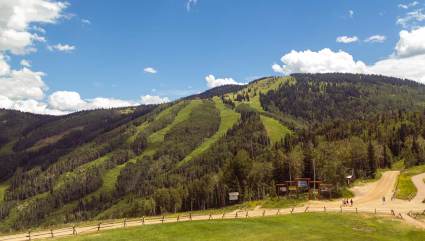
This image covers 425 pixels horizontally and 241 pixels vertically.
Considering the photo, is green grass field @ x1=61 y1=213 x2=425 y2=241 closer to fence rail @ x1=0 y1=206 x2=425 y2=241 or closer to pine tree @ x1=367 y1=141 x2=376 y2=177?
fence rail @ x1=0 y1=206 x2=425 y2=241

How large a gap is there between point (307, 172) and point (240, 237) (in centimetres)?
9573

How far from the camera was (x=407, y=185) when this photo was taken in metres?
134

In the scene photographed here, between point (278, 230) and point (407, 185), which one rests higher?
point (407, 185)

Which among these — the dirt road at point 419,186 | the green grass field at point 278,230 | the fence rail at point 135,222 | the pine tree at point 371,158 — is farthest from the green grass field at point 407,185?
the green grass field at point 278,230

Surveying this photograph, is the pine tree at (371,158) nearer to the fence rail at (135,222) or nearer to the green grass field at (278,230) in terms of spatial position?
the fence rail at (135,222)

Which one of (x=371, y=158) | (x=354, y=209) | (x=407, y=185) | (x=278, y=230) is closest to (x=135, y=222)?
(x=278, y=230)

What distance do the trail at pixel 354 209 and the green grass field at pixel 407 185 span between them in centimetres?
181

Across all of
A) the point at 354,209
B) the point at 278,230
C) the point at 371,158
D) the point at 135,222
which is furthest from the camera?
the point at 371,158

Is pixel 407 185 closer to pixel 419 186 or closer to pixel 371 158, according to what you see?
pixel 419 186

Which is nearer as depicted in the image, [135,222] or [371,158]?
[135,222]

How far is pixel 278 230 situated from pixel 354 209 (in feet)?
115

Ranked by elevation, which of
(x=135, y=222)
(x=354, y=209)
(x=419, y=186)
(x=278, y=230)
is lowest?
(x=354, y=209)

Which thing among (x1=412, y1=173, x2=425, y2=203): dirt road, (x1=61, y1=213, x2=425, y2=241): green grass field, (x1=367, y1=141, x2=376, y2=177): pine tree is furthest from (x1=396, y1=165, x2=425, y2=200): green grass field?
(x1=61, y1=213, x2=425, y2=241): green grass field

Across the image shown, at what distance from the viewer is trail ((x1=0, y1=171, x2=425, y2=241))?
2689 inches
